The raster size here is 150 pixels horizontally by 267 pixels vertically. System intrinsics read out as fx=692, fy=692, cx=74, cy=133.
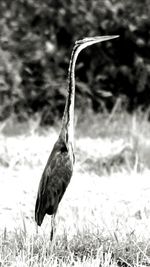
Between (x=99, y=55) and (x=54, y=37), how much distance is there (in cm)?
69

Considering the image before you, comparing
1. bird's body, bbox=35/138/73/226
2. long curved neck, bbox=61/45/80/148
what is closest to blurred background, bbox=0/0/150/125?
bird's body, bbox=35/138/73/226

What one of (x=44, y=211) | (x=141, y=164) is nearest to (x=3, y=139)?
(x=141, y=164)

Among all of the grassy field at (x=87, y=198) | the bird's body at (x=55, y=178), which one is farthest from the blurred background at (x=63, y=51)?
the bird's body at (x=55, y=178)

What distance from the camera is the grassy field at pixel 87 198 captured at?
13.7ft

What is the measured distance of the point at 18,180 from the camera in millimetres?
6383

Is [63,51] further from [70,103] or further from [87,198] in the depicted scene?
[70,103]

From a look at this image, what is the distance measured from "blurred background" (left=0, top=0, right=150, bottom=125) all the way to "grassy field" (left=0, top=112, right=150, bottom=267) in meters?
A: 0.46

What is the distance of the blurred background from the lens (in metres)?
9.68

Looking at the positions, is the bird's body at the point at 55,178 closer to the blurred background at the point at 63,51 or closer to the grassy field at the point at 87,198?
the grassy field at the point at 87,198

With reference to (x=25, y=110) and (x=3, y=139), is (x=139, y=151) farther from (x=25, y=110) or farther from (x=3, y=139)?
(x=25, y=110)

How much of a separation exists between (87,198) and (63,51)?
14.1ft

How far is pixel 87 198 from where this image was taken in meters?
5.91

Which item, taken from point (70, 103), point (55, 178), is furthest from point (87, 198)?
point (70, 103)

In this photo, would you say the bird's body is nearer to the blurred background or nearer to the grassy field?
the grassy field
